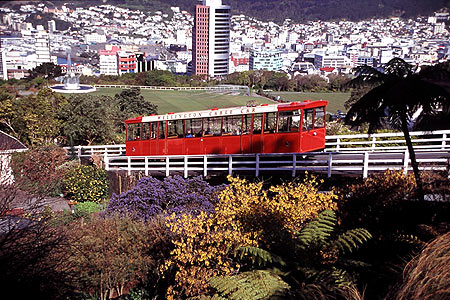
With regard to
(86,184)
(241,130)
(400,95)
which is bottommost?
(86,184)

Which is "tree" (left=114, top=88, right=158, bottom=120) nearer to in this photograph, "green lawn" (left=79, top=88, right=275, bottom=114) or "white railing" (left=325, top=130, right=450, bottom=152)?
"green lawn" (left=79, top=88, right=275, bottom=114)

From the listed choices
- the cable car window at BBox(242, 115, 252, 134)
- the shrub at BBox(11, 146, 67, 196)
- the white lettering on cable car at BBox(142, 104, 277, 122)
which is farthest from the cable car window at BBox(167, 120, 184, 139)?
the shrub at BBox(11, 146, 67, 196)

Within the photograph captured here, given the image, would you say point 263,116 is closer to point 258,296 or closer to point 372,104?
point 372,104

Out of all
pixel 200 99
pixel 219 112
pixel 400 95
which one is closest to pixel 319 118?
pixel 219 112

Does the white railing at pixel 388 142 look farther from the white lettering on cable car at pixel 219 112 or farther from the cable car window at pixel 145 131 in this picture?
the cable car window at pixel 145 131

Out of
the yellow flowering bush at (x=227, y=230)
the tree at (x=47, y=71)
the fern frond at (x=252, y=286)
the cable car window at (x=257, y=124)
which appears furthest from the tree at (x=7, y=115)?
the tree at (x=47, y=71)

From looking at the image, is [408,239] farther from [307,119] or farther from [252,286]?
[307,119]
